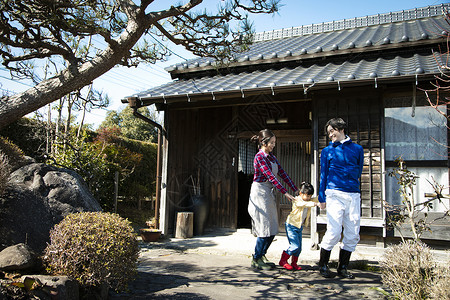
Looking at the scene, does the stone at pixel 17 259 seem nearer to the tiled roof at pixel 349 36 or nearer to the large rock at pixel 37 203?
the large rock at pixel 37 203

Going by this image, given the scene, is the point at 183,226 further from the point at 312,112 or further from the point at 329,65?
the point at 329,65

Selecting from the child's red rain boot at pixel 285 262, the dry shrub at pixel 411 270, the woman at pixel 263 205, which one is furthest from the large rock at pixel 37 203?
the dry shrub at pixel 411 270

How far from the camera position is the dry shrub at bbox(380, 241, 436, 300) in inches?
111

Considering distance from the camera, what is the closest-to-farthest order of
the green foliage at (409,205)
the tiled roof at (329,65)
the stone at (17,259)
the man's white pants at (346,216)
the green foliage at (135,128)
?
the stone at (17,259) → the green foliage at (409,205) → the man's white pants at (346,216) → the tiled roof at (329,65) → the green foliage at (135,128)

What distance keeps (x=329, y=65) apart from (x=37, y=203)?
5497 millimetres

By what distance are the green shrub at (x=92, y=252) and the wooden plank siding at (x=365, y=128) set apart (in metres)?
3.74

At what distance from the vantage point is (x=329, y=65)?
6688 millimetres

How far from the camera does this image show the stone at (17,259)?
2914mm

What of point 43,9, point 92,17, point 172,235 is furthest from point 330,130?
point 172,235

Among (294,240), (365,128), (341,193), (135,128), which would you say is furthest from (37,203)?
(135,128)

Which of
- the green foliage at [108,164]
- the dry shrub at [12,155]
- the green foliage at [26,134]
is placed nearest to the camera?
the dry shrub at [12,155]

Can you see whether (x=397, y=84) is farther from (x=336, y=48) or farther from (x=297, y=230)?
(x=297, y=230)

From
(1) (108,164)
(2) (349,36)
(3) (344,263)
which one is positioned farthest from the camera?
(1) (108,164)

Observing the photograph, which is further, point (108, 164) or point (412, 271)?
point (108, 164)
